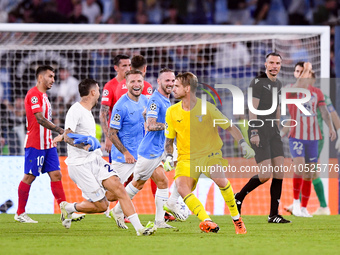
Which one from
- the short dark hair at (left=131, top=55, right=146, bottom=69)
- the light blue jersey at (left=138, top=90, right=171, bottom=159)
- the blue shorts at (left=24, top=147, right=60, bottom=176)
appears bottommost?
the blue shorts at (left=24, top=147, right=60, bottom=176)

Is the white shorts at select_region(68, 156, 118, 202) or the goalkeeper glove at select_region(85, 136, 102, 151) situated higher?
the goalkeeper glove at select_region(85, 136, 102, 151)

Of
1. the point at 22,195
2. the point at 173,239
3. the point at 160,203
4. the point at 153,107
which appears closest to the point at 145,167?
the point at 160,203

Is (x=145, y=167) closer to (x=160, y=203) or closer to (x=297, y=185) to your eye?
(x=160, y=203)

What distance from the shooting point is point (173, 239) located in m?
6.55

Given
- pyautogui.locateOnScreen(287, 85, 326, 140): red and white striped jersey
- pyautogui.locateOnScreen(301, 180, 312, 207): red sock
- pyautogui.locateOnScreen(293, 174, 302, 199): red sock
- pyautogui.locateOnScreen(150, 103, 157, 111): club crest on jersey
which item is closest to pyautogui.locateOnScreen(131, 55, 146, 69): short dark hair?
pyautogui.locateOnScreen(150, 103, 157, 111): club crest on jersey

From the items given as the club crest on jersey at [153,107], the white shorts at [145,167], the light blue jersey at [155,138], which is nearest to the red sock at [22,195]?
the white shorts at [145,167]

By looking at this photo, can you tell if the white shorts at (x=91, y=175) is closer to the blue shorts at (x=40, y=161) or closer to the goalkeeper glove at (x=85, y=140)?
the goalkeeper glove at (x=85, y=140)

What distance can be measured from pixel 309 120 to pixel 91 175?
4.24 metres

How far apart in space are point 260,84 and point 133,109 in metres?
1.89

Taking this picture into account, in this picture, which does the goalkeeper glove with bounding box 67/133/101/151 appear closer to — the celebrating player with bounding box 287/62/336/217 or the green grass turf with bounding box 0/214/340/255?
the green grass turf with bounding box 0/214/340/255

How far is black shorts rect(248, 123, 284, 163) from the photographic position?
8461mm

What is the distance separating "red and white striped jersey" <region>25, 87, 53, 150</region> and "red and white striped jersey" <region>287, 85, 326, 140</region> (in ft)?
12.4

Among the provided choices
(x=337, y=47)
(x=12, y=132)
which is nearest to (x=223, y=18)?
(x=337, y=47)

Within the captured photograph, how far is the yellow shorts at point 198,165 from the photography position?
6.87 m
